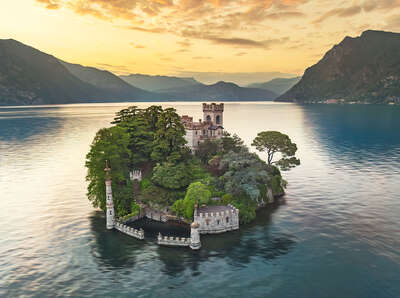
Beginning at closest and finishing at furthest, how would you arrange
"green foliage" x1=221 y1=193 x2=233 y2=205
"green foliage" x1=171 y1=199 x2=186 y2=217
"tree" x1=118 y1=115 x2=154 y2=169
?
"green foliage" x1=171 y1=199 x2=186 y2=217
"green foliage" x1=221 y1=193 x2=233 y2=205
"tree" x1=118 y1=115 x2=154 y2=169

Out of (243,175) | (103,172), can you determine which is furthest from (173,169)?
(243,175)

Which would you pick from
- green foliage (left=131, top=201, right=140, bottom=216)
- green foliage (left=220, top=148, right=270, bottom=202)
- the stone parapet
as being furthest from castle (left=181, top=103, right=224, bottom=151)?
the stone parapet

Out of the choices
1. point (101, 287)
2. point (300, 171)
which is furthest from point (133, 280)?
point (300, 171)

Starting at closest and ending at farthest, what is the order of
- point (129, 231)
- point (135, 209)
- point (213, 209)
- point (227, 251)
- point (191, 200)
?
point (227, 251), point (129, 231), point (213, 209), point (191, 200), point (135, 209)

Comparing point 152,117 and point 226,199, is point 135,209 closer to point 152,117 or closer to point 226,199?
point 226,199

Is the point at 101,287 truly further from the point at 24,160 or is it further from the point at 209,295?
the point at 24,160

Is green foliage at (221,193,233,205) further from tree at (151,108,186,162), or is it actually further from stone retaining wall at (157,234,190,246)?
tree at (151,108,186,162)
